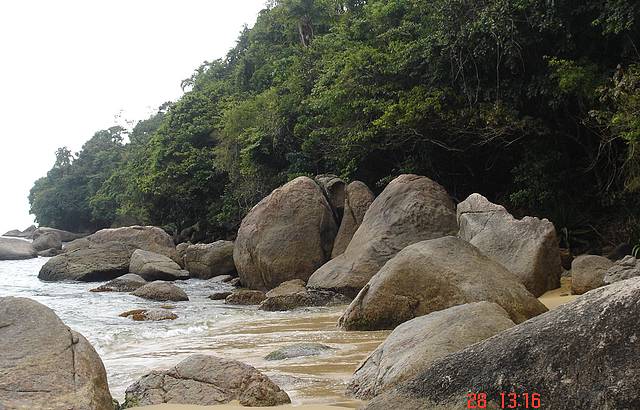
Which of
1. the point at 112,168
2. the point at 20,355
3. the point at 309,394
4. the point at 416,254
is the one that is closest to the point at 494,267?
the point at 416,254

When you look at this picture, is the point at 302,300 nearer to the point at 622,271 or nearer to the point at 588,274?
the point at 588,274

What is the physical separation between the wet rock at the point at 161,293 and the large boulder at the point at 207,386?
358 inches

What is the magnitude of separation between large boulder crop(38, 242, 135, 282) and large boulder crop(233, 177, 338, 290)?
5.18 m

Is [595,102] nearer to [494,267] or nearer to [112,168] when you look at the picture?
[494,267]

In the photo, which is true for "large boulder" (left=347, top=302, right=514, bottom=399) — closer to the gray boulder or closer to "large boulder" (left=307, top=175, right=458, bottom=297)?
the gray boulder

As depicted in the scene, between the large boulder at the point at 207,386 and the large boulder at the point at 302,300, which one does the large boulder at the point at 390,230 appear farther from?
the large boulder at the point at 207,386

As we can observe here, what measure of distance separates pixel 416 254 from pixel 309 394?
11.3 ft

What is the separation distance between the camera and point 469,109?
560 inches

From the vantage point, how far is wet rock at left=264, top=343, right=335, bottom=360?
6.25m

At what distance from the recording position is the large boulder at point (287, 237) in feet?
48.0

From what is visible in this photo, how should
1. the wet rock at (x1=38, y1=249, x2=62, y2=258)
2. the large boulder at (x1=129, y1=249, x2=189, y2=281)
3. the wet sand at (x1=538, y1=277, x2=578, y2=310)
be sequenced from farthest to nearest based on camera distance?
the wet rock at (x1=38, y1=249, x2=62, y2=258) < the large boulder at (x1=129, y1=249, x2=189, y2=281) < the wet sand at (x1=538, y1=277, x2=578, y2=310)

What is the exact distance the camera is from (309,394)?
4.64m

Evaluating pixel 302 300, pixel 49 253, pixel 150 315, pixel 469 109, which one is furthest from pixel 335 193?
pixel 49 253
